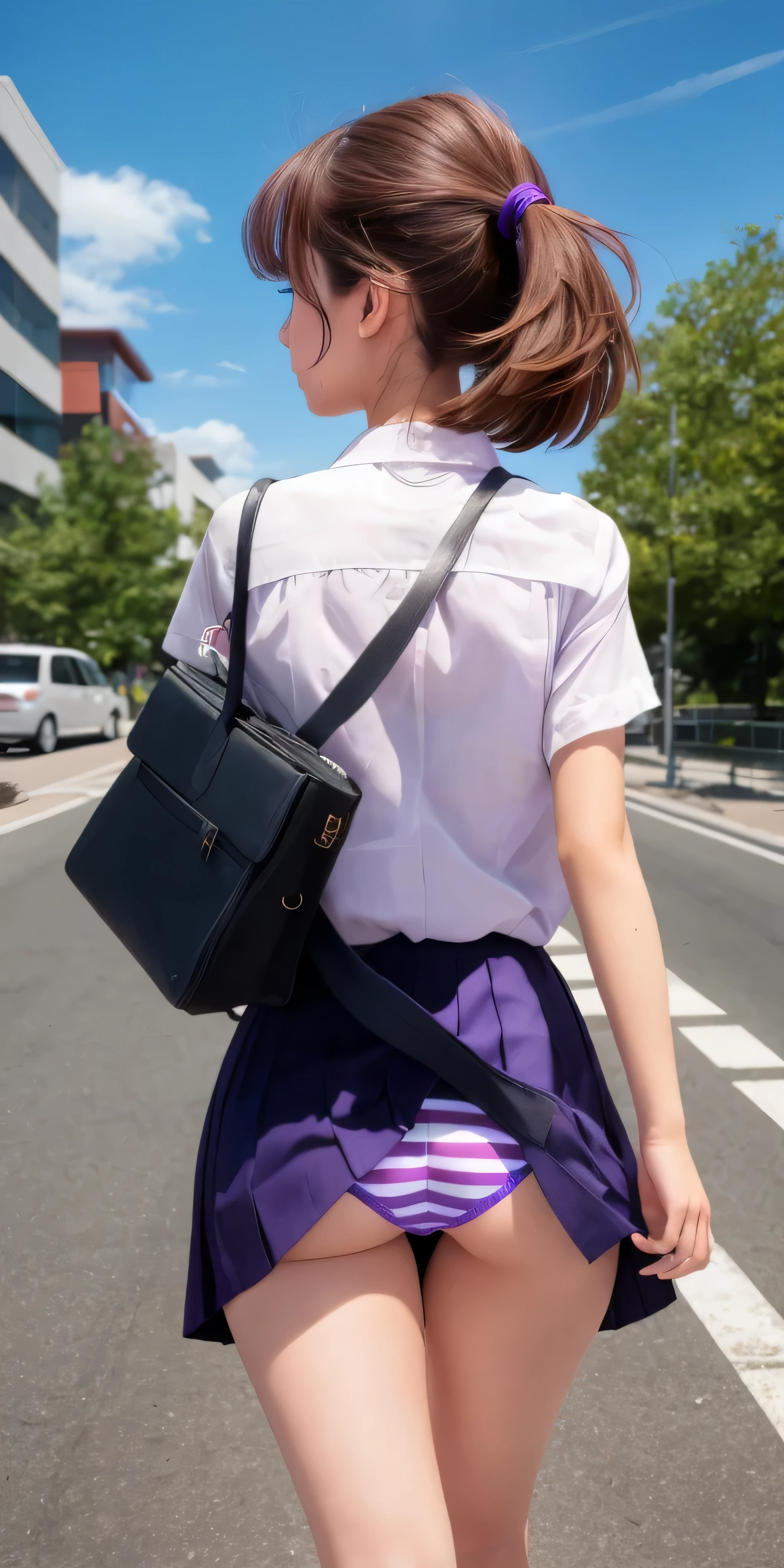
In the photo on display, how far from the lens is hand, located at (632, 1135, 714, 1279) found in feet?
3.71

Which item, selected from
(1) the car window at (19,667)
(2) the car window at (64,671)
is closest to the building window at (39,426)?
(2) the car window at (64,671)

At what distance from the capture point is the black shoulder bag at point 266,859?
1120mm

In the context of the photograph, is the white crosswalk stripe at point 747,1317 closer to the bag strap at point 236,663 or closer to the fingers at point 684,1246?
the fingers at point 684,1246

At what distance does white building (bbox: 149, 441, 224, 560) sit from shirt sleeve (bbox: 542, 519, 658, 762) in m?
63.3

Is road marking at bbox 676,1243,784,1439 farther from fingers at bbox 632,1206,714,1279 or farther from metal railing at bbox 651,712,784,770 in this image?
metal railing at bbox 651,712,784,770

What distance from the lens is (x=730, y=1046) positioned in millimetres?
5133

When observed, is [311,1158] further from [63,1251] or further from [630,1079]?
[63,1251]

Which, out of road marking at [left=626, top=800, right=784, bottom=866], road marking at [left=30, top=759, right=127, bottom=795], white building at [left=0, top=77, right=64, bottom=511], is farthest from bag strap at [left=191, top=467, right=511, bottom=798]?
white building at [left=0, top=77, right=64, bottom=511]

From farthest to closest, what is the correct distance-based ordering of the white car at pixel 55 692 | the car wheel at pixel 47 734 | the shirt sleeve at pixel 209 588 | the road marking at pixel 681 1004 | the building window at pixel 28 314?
the building window at pixel 28 314 → the white car at pixel 55 692 → the car wheel at pixel 47 734 → the road marking at pixel 681 1004 → the shirt sleeve at pixel 209 588

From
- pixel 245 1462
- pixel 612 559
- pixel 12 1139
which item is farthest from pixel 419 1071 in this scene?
pixel 12 1139

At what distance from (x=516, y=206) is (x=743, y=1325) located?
245 cm

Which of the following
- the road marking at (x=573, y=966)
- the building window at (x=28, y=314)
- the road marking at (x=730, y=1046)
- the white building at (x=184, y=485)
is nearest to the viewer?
the road marking at (x=730, y=1046)

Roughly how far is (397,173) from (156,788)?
62cm

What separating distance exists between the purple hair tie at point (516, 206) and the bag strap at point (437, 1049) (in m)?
0.68
